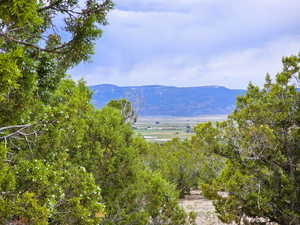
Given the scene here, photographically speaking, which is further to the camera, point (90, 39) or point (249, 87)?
point (249, 87)

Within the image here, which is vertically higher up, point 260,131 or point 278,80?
point 278,80

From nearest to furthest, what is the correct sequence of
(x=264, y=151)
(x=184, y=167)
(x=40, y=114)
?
(x=40, y=114) → (x=264, y=151) → (x=184, y=167)

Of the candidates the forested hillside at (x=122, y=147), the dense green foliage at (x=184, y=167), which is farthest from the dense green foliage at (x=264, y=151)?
the dense green foliage at (x=184, y=167)

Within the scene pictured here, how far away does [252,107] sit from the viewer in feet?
39.5

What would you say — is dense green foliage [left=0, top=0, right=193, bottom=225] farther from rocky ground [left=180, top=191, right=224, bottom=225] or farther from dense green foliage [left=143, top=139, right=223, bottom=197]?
dense green foliage [left=143, top=139, right=223, bottom=197]

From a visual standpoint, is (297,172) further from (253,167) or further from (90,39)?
(90,39)

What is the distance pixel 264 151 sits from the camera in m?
11.7

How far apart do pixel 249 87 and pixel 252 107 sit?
938mm

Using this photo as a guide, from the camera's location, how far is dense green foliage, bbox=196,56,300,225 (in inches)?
452

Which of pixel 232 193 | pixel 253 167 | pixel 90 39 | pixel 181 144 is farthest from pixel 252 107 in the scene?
pixel 181 144

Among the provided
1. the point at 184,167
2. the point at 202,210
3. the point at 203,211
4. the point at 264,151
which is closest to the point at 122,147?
the point at 264,151

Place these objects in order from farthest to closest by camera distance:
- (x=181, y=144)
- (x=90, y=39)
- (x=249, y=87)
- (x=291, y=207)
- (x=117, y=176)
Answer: (x=181, y=144) → (x=249, y=87) → (x=291, y=207) → (x=117, y=176) → (x=90, y=39)

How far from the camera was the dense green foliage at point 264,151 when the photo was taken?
11484 mm

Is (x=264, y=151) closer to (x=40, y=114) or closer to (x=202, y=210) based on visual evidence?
(x=40, y=114)
